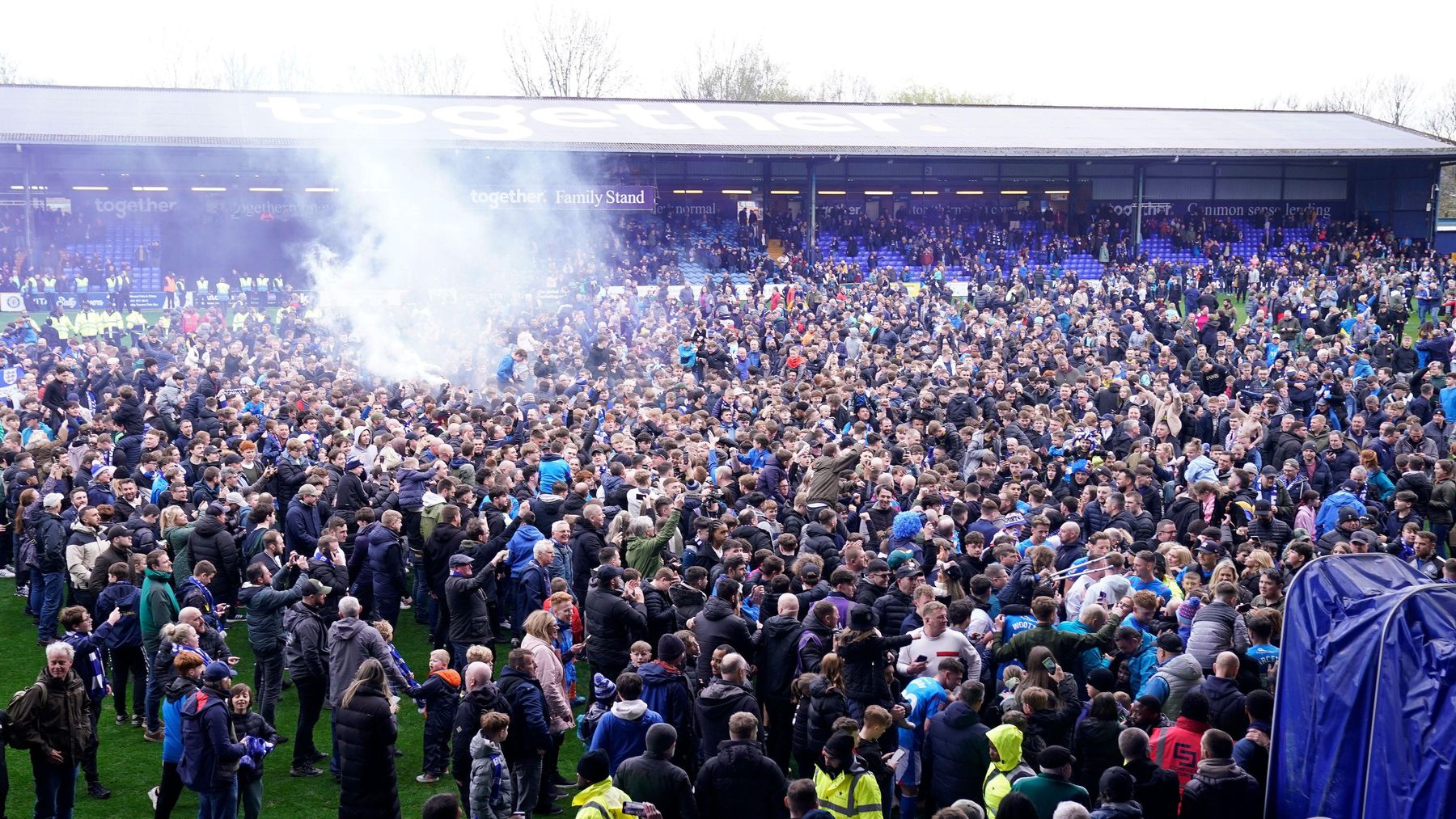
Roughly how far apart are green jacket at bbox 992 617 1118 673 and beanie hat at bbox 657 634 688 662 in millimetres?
1788

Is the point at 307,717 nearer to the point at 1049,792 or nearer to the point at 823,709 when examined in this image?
the point at 823,709

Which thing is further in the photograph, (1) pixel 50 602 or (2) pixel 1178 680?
(1) pixel 50 602

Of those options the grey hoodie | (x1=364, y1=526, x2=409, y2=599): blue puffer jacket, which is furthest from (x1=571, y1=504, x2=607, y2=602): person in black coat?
the grey hoodie

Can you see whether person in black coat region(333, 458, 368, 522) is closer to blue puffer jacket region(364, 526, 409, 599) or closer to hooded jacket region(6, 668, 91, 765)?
blue puffer jacket region(364, 526, 409, 599)

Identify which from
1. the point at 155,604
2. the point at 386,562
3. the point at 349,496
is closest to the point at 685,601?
the point at 386,562

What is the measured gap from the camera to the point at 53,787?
6973 mm

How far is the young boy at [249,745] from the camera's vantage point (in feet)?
22.1

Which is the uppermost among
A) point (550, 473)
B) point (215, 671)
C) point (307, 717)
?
point (215, 671)

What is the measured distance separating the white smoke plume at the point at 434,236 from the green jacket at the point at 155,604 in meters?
15.8

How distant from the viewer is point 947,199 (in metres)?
36.2

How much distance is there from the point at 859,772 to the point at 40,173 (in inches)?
1205

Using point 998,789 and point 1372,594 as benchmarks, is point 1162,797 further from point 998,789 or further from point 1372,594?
point 1372,594

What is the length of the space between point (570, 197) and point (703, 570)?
23.1 meters

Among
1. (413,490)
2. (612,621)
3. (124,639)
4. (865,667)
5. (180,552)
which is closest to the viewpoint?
(865,667)
